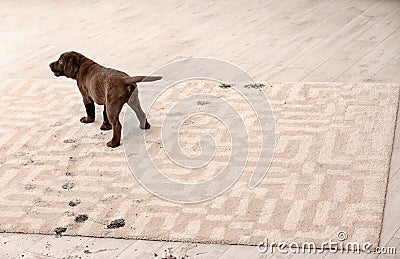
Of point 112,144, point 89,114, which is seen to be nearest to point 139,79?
point 112,144

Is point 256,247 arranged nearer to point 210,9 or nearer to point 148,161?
point 148,161

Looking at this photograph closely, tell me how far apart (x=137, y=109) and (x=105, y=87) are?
0.15 m

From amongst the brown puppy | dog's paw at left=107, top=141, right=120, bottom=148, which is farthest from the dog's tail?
dog's paw at left=107, top=141, right=120, bottom=148

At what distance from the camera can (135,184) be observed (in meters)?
2.61

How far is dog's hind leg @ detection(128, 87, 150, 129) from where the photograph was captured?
2.88 meters

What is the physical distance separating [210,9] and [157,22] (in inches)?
14.6

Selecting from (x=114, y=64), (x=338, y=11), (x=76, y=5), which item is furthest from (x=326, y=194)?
(x=76, y=5)

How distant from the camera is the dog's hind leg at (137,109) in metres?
2.88

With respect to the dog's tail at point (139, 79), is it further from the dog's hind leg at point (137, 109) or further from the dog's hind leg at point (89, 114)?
the dog's hind leg at point (89, 114)

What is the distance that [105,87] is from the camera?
9.31 ft

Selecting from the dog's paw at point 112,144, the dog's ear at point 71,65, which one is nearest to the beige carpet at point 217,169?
the dog's paw at point 112,144

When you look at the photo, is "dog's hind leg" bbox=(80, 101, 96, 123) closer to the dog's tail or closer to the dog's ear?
the dog's ear

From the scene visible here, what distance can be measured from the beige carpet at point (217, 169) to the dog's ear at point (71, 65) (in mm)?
208

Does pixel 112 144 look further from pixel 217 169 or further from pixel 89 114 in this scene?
pixel 217 169
